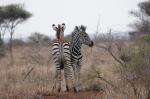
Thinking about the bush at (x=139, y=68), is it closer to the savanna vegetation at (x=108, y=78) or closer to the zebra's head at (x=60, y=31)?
the savanna vegetation at (x=108, y=78)

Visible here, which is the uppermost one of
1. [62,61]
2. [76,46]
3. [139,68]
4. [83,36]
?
[83,36]

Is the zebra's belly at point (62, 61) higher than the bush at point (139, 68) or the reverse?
higher

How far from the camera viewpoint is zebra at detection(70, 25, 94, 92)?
12.4 metres

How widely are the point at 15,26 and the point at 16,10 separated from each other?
1358mm

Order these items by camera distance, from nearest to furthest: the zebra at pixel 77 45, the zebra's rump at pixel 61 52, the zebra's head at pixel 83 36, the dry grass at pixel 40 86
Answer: the dry grass at pixel 40 86 < the zebra's rump at pixel 61 52 < the zebra at pixel 77 45 < the zebra's head at pixel 83 36

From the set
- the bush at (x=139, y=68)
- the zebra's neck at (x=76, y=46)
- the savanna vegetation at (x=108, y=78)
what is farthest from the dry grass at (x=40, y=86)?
the zebra's neck at (x=76, y=46)

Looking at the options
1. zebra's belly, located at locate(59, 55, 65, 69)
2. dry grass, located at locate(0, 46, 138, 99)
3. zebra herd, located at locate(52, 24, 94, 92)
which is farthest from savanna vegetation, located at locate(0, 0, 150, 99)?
zebra's belly, located at locate(59, 55, 65, 69)

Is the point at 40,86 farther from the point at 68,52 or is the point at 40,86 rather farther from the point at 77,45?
the point at 77,45

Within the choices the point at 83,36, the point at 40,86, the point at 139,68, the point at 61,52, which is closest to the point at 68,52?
the point at 61,52

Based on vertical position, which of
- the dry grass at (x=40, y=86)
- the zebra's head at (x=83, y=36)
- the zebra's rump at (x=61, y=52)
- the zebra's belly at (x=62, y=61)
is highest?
the zebra's head at (x=83, y=36)

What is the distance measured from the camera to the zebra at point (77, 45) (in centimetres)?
1243

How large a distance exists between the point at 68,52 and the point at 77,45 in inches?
25.5

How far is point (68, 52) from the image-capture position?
39.4ft

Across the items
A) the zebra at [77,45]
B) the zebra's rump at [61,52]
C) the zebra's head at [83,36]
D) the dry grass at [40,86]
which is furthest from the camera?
the zebra's head at [83,36]
